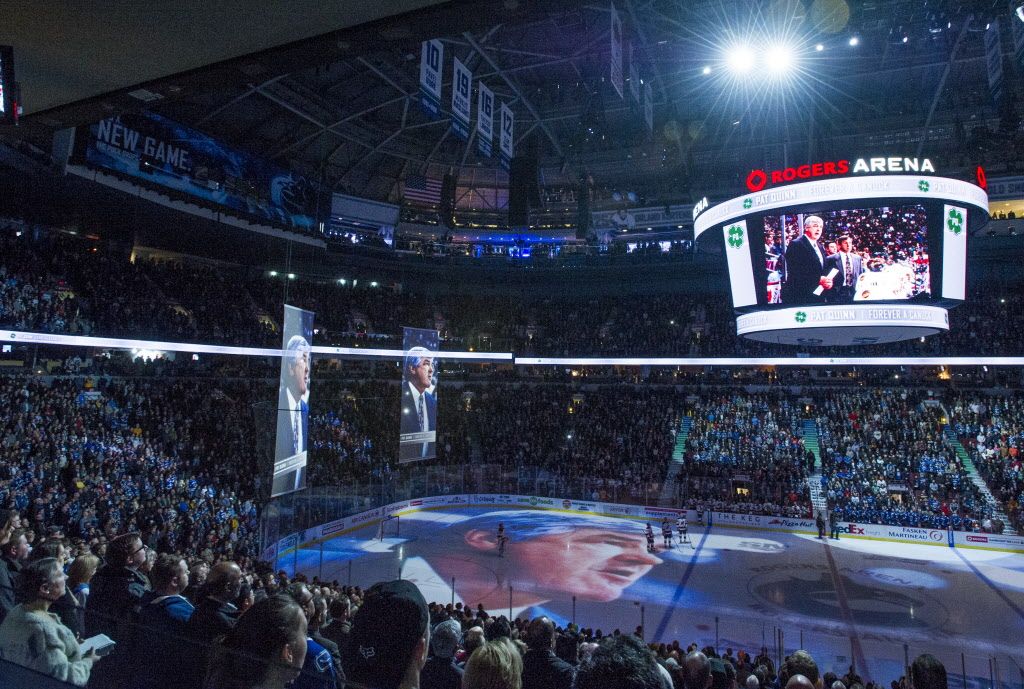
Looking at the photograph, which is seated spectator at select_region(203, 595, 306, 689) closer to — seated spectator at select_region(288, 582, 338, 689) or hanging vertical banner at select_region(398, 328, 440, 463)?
seated spectator at select_region(288, 582, 338, 689)

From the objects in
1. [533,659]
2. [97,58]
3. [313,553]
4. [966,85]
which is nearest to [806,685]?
[533,659]

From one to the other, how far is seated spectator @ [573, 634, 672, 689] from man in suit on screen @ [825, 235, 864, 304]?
18.6 meters

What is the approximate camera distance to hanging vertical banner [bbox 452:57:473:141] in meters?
16.3

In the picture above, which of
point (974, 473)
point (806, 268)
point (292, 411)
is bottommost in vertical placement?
point (974, 473)

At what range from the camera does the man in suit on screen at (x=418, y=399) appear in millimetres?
20328

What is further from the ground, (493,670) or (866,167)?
(866,167)

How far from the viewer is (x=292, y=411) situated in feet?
48.9

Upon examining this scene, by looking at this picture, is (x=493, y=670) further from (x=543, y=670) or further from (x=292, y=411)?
(x=292, y=411)

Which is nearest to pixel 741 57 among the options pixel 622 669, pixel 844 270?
pixel 844 270

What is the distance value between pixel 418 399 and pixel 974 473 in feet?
83.6

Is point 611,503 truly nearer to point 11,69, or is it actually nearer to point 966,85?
point 966,85

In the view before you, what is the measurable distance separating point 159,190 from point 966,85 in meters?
33.0

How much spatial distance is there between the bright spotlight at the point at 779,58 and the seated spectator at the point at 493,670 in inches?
829

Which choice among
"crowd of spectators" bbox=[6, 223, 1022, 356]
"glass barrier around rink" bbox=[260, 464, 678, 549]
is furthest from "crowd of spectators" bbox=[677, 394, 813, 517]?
"crowd of spectators" bbox=[6, 223, 1022, 356]
